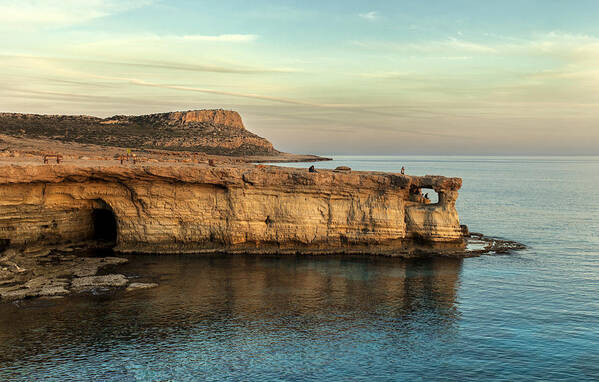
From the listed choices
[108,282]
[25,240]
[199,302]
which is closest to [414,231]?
[199,302]

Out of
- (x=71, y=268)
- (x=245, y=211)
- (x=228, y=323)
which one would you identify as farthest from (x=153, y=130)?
(x=228, y=323)

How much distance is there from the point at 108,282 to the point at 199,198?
10977mm

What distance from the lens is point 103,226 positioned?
4291 cm

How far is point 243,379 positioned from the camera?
18.1 meters

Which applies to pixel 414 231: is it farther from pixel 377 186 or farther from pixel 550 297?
pixel 550 297

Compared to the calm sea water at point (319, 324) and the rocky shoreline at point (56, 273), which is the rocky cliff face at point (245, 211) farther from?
the calm sea water at point (319, 324)

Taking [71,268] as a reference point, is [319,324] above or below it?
below

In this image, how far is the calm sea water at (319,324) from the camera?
62.2ft

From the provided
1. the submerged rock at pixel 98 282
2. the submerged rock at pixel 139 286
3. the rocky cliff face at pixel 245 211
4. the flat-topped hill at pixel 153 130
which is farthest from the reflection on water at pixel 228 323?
the flat-topped hill at pixel 153 130

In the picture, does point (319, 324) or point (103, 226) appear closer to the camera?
point (319, 324)

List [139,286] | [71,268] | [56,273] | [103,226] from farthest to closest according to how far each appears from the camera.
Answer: [103,226]
[71,268]
[56,273]
[139,286]

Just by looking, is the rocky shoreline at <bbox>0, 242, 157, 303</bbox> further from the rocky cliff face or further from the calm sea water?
the rocky cliff face

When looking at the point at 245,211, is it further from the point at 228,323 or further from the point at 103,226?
the point at 228,323

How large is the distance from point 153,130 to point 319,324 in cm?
12427
